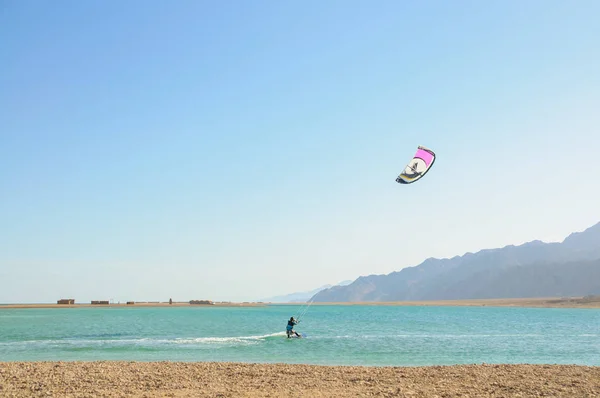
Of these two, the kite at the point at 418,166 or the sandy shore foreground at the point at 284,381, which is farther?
the kite at the point at 418,166

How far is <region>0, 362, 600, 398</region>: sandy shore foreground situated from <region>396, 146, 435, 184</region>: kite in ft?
26.2

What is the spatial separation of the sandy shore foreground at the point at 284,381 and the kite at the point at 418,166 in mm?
7995

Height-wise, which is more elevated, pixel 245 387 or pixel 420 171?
pixel 420 171

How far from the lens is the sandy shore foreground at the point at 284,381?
1395 cm

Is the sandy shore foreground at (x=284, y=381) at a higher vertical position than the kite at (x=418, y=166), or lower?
lower

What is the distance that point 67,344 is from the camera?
3177 centimetres

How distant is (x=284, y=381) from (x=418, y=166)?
441 inches

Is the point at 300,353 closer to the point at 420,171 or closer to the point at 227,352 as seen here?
the point at 227,352

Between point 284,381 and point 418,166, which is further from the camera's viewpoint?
point 418,166

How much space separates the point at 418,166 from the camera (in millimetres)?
22219

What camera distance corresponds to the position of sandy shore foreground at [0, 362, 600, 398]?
13945 millimetres

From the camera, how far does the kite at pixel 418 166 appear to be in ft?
71.6

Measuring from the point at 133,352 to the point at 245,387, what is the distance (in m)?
14.8

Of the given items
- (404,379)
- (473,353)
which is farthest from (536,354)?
(404,379)
